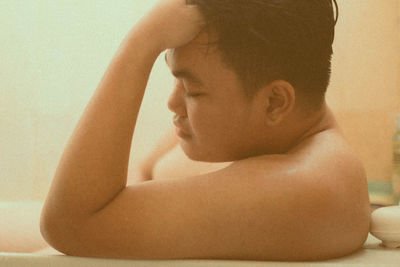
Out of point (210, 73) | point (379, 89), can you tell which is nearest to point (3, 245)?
point (210, 73)

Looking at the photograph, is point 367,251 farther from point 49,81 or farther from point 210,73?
point 49,81

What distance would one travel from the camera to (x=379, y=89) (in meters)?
1.43

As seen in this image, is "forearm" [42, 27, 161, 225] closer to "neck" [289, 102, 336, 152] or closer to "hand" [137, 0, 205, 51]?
"hand" [137, 0, 205, 51]

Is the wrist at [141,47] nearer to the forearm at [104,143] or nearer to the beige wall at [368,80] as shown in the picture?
the forearm at [104,143]

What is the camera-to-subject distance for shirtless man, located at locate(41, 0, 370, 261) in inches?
24.7

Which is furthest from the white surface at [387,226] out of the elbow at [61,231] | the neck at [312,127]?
the elbow at [61,231]

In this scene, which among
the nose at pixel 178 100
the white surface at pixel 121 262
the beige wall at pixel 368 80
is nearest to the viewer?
the white surface at pixel 121 262

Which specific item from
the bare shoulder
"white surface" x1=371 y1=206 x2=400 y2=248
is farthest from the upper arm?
"white surface" x1=371 y1=206 x2=400 y2=248

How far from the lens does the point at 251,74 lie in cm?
70

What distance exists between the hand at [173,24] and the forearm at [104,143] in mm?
13

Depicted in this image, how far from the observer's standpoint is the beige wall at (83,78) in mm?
1415

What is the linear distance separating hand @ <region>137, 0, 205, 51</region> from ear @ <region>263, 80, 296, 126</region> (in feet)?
0.40

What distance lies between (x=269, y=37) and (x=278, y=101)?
84 millimetres

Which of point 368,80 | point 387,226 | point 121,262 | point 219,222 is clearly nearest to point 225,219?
point 219,222
